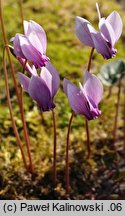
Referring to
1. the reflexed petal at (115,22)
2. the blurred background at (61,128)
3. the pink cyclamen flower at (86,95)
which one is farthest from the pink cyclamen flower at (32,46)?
the blurred background at (61,128)

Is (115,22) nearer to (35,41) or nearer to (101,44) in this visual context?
(101,44)

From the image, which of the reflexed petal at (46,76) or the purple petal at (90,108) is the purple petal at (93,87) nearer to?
the purple petal at (90,108)

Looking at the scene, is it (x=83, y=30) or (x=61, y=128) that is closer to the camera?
(x=83, y=30)

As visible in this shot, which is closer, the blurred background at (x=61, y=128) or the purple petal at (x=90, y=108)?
the purple petal at (x=90, y=108)

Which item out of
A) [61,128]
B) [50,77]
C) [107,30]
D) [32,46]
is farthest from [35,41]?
[61,128]

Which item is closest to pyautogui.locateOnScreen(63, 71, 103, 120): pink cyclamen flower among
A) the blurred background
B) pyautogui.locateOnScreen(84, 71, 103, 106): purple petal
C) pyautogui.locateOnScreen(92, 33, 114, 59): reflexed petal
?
pyautogui.locateOnScreen(84, 71, 103, 106): purple petal

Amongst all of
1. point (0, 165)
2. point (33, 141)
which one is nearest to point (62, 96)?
point (33, 141)
